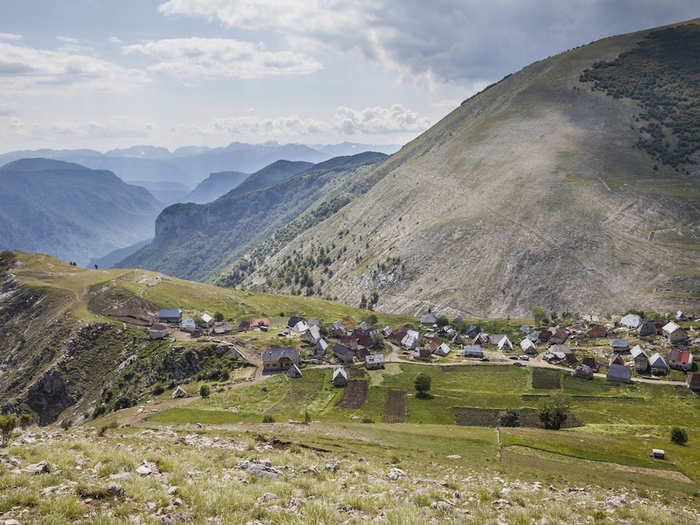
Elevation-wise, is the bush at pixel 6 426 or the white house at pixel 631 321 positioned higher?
the bush at pixel 6 426

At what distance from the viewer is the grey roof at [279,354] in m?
94.6

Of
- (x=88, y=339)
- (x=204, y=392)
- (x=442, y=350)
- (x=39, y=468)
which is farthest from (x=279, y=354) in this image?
(x=39, y=468)

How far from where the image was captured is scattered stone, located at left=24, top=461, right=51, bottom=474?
58.7 feet

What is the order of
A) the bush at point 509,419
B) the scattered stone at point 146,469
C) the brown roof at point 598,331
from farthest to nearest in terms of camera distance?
1. the brown roof at point 598,331
2. the bush at point 509,419
3. the scattered stone at point 146,469

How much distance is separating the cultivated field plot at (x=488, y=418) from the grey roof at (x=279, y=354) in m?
40.8

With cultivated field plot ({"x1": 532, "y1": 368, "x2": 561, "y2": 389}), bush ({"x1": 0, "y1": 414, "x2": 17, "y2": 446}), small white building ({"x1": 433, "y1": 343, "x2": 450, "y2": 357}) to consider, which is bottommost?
cultivated field plot ({"x1": 532, "y1": 368, "x2": 561, "y2": 389})

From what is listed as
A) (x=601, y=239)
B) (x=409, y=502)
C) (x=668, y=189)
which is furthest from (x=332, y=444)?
(x=668, y=189)

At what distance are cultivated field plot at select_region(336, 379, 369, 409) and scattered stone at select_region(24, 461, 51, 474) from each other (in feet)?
202

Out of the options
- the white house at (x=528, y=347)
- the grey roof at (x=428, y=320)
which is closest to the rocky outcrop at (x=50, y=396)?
the grey roof at (x=428, y=320)

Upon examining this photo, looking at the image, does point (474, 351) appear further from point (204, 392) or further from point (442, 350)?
point (204, 392)

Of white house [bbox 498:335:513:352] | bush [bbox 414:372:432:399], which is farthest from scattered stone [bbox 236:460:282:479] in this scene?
white house [bbox 498:335:513:352]

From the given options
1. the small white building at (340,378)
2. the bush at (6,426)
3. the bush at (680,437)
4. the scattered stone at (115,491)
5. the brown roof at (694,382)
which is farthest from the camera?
the small white building at (340,378)

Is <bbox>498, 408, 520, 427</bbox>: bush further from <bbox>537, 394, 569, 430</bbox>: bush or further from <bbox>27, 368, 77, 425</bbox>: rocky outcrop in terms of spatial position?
<bbox>27, 368, 77, 425</bbox>: rocky outcrop

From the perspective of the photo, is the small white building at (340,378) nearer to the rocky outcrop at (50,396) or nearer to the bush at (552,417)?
the bush at (552,417)
